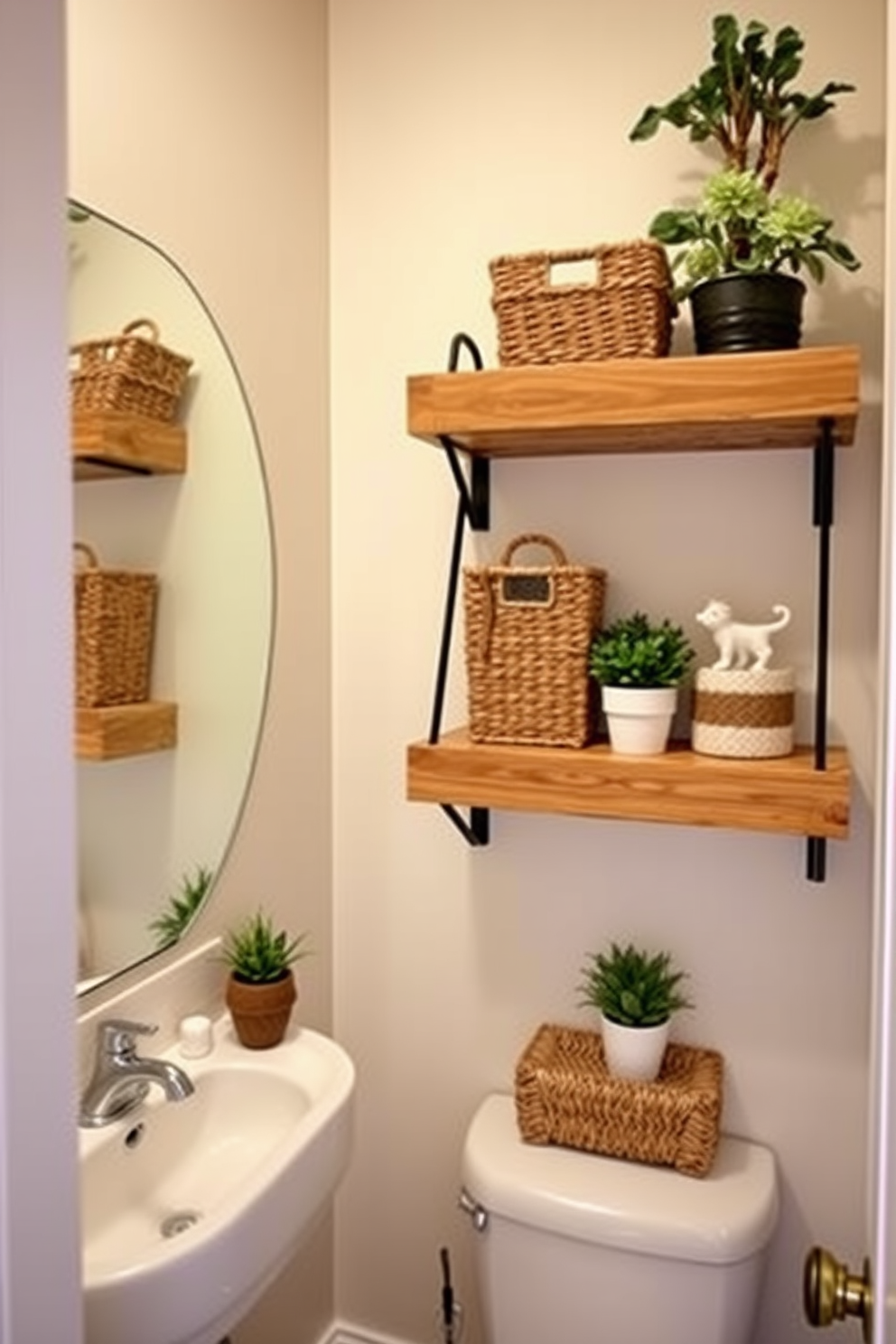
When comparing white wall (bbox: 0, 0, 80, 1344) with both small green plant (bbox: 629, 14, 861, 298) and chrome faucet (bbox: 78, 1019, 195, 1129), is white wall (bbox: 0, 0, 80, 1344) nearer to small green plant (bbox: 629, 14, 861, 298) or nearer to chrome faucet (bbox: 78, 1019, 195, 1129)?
chrome faucet (bbox: 78, 1019, 195, 1129)

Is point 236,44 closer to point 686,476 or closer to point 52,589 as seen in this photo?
point 686,476

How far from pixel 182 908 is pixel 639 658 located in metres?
0.74

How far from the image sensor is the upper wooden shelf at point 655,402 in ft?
3.84

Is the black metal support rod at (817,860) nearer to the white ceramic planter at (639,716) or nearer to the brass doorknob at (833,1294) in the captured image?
the white ceramic planter at (639,716)

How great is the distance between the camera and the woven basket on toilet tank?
1283 mm

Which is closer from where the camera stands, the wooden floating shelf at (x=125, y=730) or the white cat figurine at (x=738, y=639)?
the wooden floating shelf at (x=125, y=730)

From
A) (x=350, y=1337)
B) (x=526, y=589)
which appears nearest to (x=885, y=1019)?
(x=526, y=589)

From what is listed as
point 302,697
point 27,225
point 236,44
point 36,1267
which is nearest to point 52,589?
point 27,225

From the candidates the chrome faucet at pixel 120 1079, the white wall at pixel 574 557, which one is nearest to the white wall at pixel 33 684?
the chrome faucet at pixel 120 1079

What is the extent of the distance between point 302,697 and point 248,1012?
1.71ft

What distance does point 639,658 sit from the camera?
133cm

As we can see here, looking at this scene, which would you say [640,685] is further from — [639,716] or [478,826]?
[478,826]

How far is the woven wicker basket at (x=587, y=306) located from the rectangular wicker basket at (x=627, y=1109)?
3.37 ft

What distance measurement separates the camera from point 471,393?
132cm
